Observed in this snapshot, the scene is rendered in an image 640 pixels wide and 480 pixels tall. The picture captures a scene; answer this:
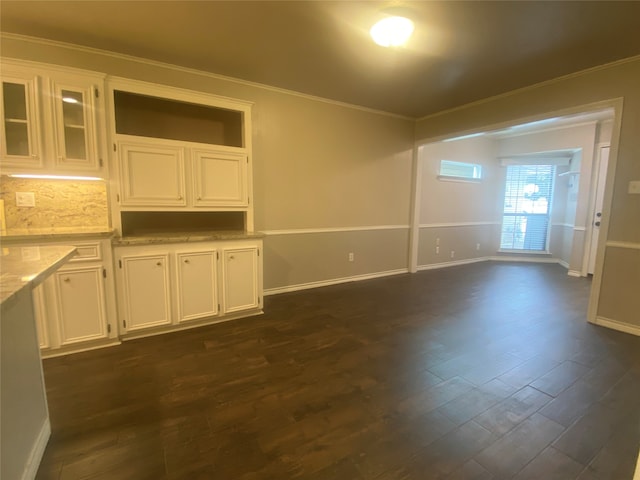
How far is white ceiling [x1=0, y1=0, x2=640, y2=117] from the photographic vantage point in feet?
7.28

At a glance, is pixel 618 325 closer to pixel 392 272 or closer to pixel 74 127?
pixel 392 272

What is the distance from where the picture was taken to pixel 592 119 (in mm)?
5184

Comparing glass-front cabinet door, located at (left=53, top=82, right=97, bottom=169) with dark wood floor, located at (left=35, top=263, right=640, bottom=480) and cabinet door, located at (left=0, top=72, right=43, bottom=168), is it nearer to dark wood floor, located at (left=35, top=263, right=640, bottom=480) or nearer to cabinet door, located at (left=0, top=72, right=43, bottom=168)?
cabinet door, located at (left=0, top=72, right=43, bottom=168)

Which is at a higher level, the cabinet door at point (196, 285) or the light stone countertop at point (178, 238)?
the light stone countertop at point (178, 238)

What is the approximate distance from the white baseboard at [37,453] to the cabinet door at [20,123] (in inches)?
79.8

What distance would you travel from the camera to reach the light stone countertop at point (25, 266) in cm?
103

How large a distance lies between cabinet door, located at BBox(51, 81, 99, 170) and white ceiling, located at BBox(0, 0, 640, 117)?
1.68 feet

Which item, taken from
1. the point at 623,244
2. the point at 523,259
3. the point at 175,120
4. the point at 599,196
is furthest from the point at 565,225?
the point at 175,120

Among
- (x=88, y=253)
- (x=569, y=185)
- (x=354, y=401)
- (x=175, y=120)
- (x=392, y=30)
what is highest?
(x=392, y=30)

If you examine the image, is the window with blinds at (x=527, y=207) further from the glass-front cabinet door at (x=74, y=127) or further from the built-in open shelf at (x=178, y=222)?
the glass-front cabinet door at (x=74, y=127)

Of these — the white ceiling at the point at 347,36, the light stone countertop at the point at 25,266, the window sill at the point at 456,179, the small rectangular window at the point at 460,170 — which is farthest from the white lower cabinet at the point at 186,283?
the small rectangular window at the point at 460,170

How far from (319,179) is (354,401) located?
3058 mm

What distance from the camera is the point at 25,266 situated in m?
1.30

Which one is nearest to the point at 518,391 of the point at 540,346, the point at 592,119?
the point at 540,346
